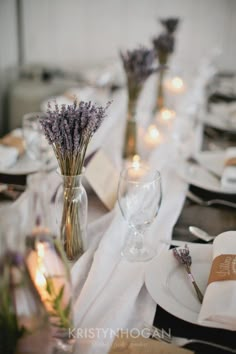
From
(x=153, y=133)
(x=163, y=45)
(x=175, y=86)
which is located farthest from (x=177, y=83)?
(x=153, y=133)

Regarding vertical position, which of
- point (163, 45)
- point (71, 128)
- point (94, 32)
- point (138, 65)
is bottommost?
point (71, 128)

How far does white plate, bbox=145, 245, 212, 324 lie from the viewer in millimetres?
814

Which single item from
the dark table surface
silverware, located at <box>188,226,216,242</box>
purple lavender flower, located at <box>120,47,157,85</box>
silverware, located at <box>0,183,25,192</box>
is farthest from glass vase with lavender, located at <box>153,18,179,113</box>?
silverware, located at <box>188,226,216,242</box>

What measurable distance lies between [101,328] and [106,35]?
364 centimetres

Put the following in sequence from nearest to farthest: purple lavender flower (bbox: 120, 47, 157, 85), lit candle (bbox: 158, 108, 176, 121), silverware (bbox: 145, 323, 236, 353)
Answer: silverware (bbox: 145, 323, 236, 353), purple lavender flower (bbox: 120, 47, 157, 85), lit candle (bbox: 158, 108, 176, 121)

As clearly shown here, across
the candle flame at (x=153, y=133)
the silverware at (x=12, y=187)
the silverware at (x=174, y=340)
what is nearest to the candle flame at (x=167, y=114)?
the candle flame at (x=153, y=133)

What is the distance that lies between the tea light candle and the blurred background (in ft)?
3.92

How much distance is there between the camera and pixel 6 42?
3549 millimetres

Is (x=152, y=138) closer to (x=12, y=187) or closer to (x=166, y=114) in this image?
(x=166, y=114)

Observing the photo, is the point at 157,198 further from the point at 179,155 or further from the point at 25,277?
the point at 179,155

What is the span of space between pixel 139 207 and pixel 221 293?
0.31m

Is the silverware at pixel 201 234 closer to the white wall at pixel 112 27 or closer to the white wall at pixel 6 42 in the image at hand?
the white wall at pixel 6 42

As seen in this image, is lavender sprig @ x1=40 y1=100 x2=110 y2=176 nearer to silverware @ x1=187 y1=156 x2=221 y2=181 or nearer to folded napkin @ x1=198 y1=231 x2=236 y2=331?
folded napkin @ x1=198 y1=231 x2=236 y2=331

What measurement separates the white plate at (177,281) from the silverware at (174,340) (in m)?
0.04
